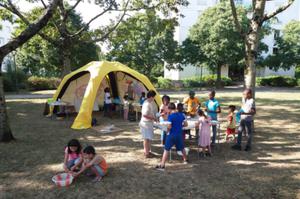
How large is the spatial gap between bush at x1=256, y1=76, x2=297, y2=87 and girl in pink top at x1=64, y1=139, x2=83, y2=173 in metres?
34.0

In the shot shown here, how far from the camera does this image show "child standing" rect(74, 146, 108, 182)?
5246mm

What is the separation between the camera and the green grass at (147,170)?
15.9 ft

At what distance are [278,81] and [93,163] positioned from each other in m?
34.6

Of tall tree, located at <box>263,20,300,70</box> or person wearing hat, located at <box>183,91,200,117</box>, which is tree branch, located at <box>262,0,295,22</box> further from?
tall tree, located at <box>263,20,300,70</box>

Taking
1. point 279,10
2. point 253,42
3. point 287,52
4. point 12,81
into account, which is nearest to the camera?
point 279,10

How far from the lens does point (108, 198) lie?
4.60 metres

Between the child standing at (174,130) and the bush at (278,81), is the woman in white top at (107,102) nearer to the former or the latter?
the child standing at (174,130)

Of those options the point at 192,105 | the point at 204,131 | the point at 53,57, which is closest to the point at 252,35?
the point at 192,105

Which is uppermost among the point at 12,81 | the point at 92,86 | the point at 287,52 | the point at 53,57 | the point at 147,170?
the point at 287,52

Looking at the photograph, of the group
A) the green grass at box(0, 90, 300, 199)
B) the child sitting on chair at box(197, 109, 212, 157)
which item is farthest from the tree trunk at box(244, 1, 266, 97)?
the child sitting on chair at box(197, 109, 212, 157)

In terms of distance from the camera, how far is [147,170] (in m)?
5.84

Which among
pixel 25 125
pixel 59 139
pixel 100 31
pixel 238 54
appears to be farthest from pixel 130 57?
pixel 59 139

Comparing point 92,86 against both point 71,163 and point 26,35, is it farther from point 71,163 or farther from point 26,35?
point 71,163

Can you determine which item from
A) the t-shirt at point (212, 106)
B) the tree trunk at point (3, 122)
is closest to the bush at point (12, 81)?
the tree trunk at point (3, 122)
